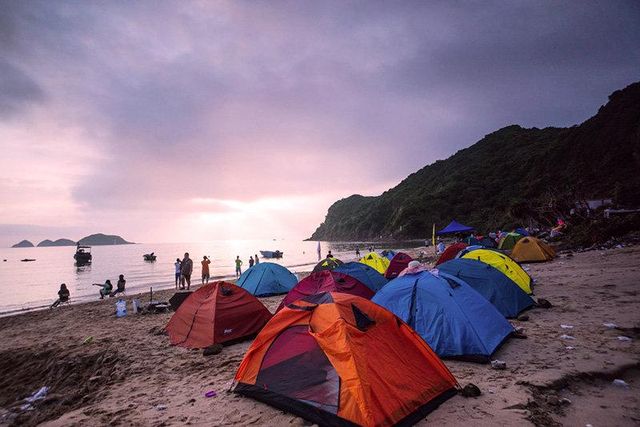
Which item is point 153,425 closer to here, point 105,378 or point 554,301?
point 105,378

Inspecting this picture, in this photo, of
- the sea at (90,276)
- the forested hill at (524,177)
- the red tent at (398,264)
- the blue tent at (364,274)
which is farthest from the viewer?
the forested hill at (524,177)

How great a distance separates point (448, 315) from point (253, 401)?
146 inches

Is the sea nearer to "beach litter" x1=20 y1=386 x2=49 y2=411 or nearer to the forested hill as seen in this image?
"beach litter" x1=20 y1=386 x2=49 y2=411

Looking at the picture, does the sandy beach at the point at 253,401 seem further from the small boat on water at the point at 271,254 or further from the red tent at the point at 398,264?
the small boat on water at the point at 271,254

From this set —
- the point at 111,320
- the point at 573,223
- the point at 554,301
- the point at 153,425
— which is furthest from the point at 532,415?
the point at 573,223

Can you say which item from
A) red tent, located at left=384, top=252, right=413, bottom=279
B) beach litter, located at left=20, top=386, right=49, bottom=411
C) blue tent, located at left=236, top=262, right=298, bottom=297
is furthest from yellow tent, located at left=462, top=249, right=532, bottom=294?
beach litter, located at left=20, top=386, right=49, bottom=411

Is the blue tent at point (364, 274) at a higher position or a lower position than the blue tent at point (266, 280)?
higher

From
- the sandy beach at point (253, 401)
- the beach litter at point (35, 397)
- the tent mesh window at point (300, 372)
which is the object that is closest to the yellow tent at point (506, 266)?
the sandy beach at point (253, 401)

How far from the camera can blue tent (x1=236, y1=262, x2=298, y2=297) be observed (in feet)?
51.7

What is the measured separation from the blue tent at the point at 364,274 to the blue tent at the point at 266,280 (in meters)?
5.37

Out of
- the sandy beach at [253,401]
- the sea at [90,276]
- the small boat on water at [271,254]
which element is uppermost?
the sandy beach at [253,401]

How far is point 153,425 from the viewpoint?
174 inches

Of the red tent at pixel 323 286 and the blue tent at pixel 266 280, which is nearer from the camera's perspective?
the red tent at pixel 323 286

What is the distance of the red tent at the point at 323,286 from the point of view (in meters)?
9.15
